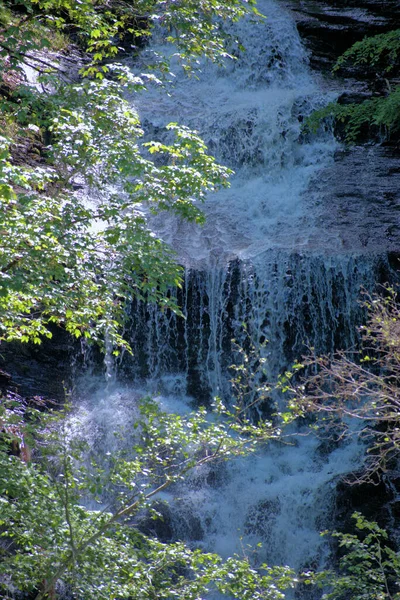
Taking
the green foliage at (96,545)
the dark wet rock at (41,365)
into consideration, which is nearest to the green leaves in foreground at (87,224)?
the green foliage at (96,545)

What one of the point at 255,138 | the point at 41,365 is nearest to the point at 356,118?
the point at 255,138

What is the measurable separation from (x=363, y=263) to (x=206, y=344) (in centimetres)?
245

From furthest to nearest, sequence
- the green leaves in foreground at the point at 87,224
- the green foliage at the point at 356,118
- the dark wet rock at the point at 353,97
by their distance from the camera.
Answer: the dark wet rock at the point at 353,97 < the green foliage at the point at 356,118 < the green leaves in foreground at the point at 87,224

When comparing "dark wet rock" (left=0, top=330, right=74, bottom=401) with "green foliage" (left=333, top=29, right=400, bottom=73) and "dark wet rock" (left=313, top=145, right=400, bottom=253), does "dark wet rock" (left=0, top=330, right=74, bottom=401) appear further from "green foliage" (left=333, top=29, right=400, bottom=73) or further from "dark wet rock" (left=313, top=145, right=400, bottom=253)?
"green foliage" (left=333, top=29, right=400, bottom=73)

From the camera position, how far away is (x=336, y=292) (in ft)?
33.3

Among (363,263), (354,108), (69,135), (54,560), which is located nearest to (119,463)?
(54,560)

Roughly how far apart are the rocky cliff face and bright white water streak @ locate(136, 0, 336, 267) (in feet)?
1.12

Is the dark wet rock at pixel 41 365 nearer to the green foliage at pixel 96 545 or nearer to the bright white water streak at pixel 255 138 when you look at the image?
the bright white water streak at pixel 255 138

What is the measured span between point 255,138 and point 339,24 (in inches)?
172

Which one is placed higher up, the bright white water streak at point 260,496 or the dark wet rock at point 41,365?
the dark wet rock at point 41,365

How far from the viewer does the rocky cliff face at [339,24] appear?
15.2 meters

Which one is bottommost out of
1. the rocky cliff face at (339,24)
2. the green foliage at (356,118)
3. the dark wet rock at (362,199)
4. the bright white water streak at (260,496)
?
the bright white water streak at (260,496)

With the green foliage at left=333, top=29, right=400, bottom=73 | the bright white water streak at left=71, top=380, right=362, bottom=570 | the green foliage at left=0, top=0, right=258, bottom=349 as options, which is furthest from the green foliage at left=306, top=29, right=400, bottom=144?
the green foliage at left=0, top=0, right=258, bottom=349

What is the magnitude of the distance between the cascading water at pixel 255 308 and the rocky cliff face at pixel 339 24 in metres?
1.68
